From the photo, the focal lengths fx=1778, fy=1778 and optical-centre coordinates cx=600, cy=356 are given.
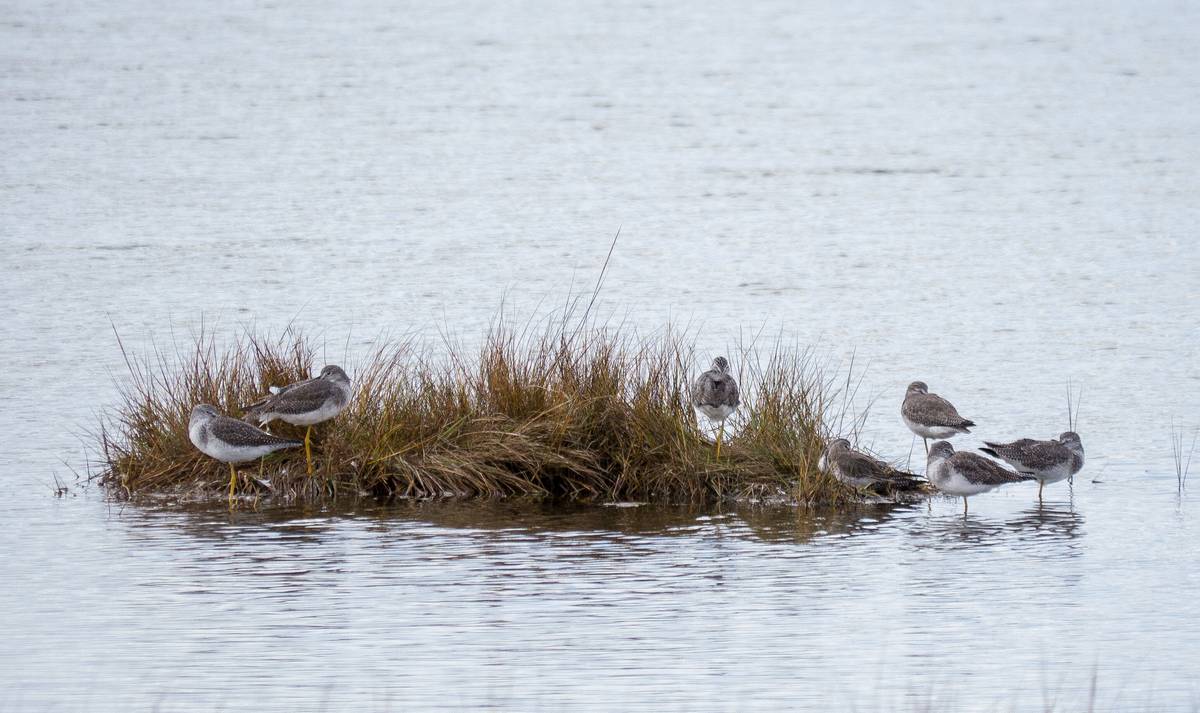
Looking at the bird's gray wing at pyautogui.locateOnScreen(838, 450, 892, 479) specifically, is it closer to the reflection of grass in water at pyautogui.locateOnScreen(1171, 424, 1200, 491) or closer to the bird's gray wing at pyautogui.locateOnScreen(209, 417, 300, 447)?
the reflection of grass in water at pyautogui.locateOnScreen(1171, 424, 1200, 491)

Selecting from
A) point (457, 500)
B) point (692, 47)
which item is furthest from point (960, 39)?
point (457, 500)

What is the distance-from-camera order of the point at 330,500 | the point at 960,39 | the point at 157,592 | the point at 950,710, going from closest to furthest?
the point at 950,710 < the point at 157,592 < the point at 330,500 < the point at 960,39

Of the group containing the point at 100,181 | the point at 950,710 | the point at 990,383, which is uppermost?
the point at 100,181

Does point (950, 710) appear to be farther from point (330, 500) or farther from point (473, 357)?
point (473, 357)

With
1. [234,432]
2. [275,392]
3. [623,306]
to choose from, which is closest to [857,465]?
[275,392]

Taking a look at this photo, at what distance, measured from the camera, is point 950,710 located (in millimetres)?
8578

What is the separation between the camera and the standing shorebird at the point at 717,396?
13648 mm

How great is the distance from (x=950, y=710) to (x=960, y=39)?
5935 centimetres

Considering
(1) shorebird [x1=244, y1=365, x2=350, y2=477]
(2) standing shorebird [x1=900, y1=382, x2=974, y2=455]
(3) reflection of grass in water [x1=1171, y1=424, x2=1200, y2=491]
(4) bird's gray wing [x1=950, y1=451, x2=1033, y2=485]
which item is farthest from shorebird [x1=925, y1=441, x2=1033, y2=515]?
(1) shorebird [x1=244, y1=365, x2=350, y2=477]

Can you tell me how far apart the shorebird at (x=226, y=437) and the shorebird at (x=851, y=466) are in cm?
410

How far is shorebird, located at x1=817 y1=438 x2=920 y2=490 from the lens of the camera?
13.2 metres

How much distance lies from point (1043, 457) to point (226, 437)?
→ 619 cm

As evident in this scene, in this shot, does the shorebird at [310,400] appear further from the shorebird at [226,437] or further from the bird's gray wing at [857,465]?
the bird's gray wing at [857,465]

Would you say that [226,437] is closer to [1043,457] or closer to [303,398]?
[303,398]
